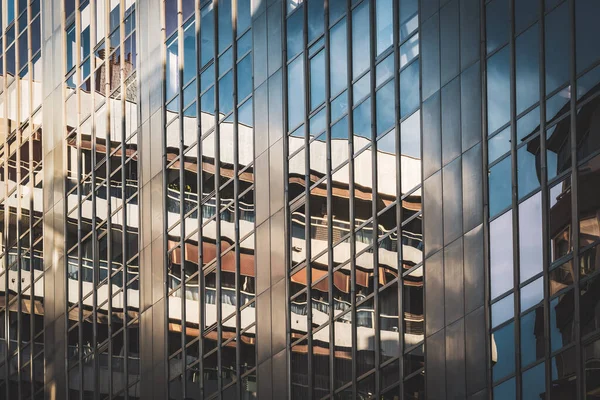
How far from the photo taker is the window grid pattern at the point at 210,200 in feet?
88.8

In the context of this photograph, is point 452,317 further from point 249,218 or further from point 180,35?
point 180,35

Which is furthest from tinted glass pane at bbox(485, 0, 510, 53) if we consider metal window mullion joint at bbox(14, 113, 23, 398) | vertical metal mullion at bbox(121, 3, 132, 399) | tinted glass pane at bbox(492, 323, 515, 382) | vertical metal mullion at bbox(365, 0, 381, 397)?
metal window mullion joint at bbox(14, 113, 23, 398)

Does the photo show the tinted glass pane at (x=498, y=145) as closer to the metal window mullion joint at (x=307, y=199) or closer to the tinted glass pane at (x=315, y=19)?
the metal window mullion joint at (x=307, y=199)

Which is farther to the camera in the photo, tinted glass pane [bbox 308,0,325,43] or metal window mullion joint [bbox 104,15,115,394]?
metal window mullion joint [bbox 104,15,115,394]

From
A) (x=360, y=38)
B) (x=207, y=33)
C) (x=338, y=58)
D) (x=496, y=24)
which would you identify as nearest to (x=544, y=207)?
(x=496, y=24)

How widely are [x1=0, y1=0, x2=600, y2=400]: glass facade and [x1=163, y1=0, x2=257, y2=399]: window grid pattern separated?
0.08m

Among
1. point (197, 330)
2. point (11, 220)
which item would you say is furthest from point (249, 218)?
point (11, 220)

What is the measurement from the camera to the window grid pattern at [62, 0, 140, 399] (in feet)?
99.5

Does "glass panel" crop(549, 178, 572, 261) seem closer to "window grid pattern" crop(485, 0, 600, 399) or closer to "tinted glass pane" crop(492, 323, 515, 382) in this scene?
"window grid pattern" crop(485, 0, 600, 399)

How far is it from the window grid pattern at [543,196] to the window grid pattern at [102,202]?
14.0m

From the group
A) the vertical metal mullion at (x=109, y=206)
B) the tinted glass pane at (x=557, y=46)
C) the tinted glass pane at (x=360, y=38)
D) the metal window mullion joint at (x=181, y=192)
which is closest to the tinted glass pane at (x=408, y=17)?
the tinted glass pane at (x=360, y=38)

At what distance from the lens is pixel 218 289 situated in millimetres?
27578

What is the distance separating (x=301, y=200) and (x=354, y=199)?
1.92 meters

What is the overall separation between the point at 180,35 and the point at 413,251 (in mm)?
12082
